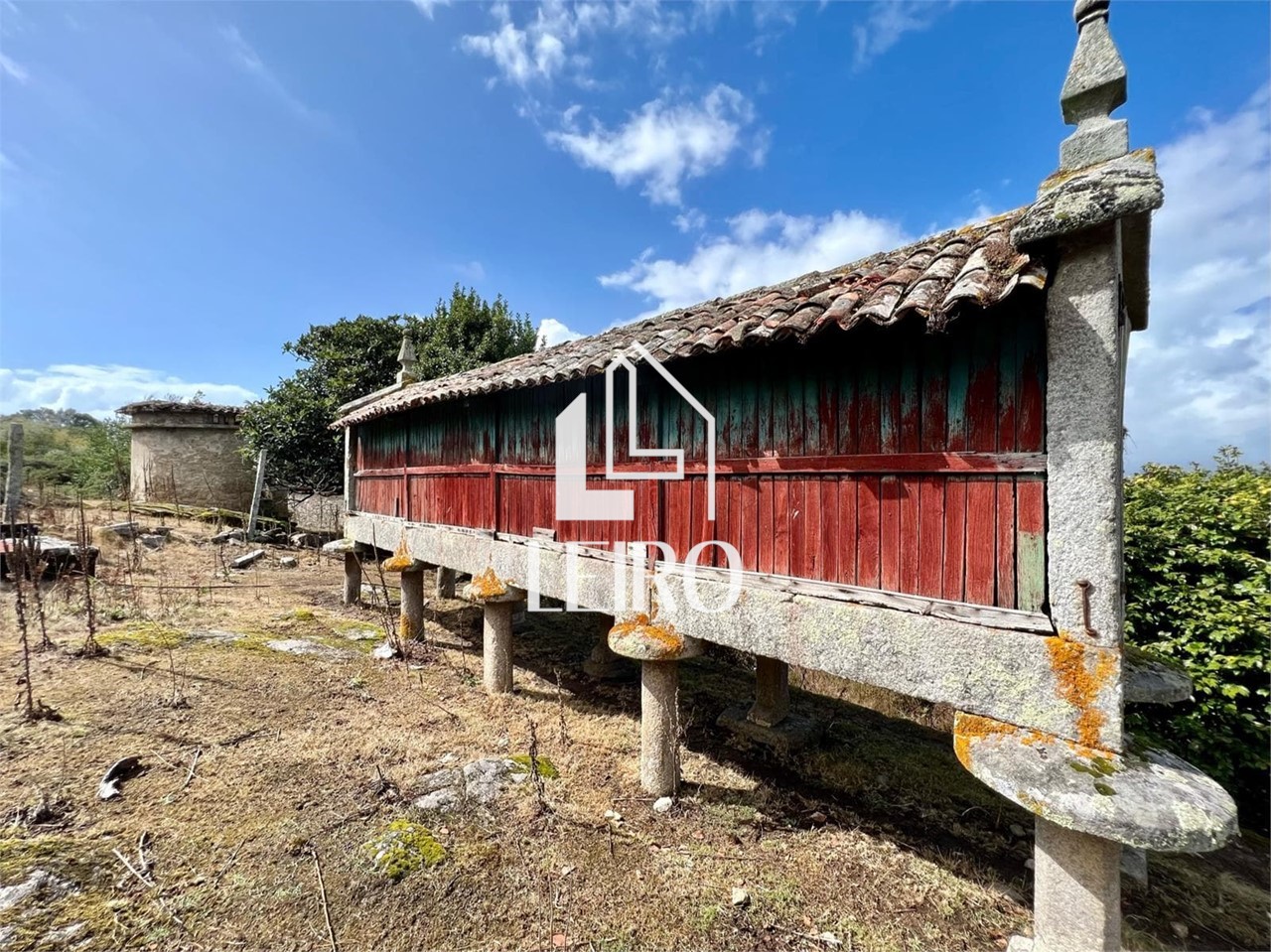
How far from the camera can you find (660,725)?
451cm

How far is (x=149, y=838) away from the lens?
373cm

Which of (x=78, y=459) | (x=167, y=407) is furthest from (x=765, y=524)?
(x=78, y=459)

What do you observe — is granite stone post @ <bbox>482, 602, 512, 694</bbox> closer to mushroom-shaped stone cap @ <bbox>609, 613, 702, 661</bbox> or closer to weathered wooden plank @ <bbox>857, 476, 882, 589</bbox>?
mushroom-shaped stone cap @ <bbox>609, 613, 702, 661</bbox>

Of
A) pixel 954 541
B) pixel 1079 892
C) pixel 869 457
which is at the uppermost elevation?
pixel 869 457

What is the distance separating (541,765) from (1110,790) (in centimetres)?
408

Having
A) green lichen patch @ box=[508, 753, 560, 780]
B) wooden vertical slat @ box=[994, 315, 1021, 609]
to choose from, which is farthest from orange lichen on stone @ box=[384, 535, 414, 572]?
wooden vertical slat @ box=[994, 315, 1021, 609]

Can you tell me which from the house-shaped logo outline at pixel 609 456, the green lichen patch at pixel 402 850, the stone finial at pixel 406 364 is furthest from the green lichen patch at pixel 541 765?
the stone finial at pixel 406 364

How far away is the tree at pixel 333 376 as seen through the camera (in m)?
17.0

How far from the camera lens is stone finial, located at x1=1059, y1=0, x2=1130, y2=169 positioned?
2682 millimetres

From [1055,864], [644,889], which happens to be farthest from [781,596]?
[644,889]

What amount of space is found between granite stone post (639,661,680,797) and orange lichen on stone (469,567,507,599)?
7.39ft

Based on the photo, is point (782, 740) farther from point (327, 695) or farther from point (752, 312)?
point (327, 695)

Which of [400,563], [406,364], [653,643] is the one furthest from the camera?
[406,364]

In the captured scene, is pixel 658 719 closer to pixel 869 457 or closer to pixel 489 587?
pixel 489 587
